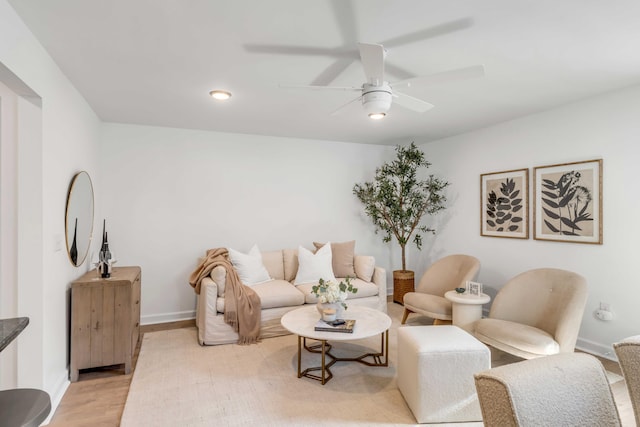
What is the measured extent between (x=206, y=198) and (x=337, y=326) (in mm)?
2641

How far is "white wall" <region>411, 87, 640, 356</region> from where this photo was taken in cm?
306

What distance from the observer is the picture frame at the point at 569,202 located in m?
3.29

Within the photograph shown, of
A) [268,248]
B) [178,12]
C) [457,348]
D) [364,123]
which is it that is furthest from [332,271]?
[178,12]

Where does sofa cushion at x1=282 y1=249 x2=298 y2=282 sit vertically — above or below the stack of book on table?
above

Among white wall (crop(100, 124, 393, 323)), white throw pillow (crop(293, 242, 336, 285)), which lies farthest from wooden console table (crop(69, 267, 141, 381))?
white throw pillow (crop(293, 242, 336, 285))

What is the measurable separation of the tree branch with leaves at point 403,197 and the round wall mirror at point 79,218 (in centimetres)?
350

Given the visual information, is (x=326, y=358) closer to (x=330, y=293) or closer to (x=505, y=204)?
(x=330, y=293)

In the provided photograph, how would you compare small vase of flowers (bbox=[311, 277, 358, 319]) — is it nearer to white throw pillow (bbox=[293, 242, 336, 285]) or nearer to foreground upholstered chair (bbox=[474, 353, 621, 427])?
white throw pillow (bbox=[293, 242, 336, 285])

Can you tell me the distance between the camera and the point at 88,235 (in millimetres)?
3375

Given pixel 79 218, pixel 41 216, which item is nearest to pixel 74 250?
pixel 79 218

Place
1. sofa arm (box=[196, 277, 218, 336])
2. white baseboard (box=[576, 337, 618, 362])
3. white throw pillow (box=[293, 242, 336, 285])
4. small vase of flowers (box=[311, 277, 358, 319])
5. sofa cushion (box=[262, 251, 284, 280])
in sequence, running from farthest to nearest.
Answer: sofa cushion (box=[262, 251, 284, 280]), white throw pillow (box=[293, 242, 336, 285]), sofa arm (box=[196, 277, 218, 336]), white baseboard (box=[576, 337, 618, 362]), small vase of flowers (box=[311, 277, 358, 319])

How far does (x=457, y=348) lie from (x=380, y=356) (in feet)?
3.38

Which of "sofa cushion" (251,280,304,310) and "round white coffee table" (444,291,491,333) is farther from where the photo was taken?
"sofa cushion" (251,280,304,310)

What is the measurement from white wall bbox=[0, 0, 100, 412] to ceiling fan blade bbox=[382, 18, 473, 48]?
2.14 m
